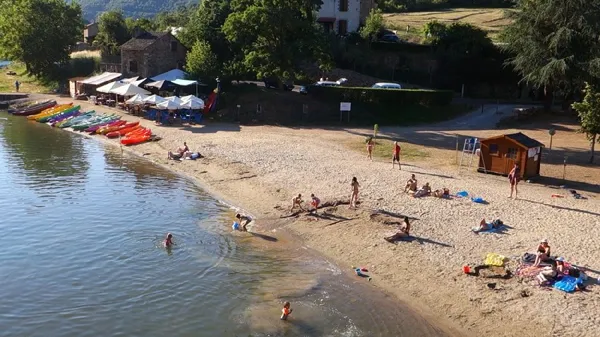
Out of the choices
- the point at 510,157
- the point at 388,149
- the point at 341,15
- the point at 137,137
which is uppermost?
the point at 341,15

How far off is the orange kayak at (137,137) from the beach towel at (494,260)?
2787 centimetres

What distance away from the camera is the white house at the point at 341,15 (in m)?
67.4

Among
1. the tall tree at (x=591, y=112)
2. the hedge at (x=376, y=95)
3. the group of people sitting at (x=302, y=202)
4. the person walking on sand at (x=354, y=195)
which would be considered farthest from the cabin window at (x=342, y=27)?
the person walking on sand at (x=354, y=195)

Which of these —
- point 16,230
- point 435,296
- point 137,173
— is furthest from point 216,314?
point 137,173

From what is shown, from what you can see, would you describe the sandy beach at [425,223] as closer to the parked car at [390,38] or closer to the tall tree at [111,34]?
the parked car at [390,38]

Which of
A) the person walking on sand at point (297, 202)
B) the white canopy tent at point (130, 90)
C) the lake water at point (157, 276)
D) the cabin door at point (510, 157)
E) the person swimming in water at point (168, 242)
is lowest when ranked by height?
the lake water at point (157, 276)

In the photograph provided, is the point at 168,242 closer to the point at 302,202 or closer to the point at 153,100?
the point at 302,202

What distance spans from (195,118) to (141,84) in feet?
30.6

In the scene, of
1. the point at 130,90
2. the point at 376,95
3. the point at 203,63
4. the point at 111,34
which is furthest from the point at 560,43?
the point at 111,34

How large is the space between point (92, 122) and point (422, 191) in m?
30.8

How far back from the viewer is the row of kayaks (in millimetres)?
40938

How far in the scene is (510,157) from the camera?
28.7 metres

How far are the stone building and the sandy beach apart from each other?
70.7 ft

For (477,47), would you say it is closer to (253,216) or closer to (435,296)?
(253,216)
